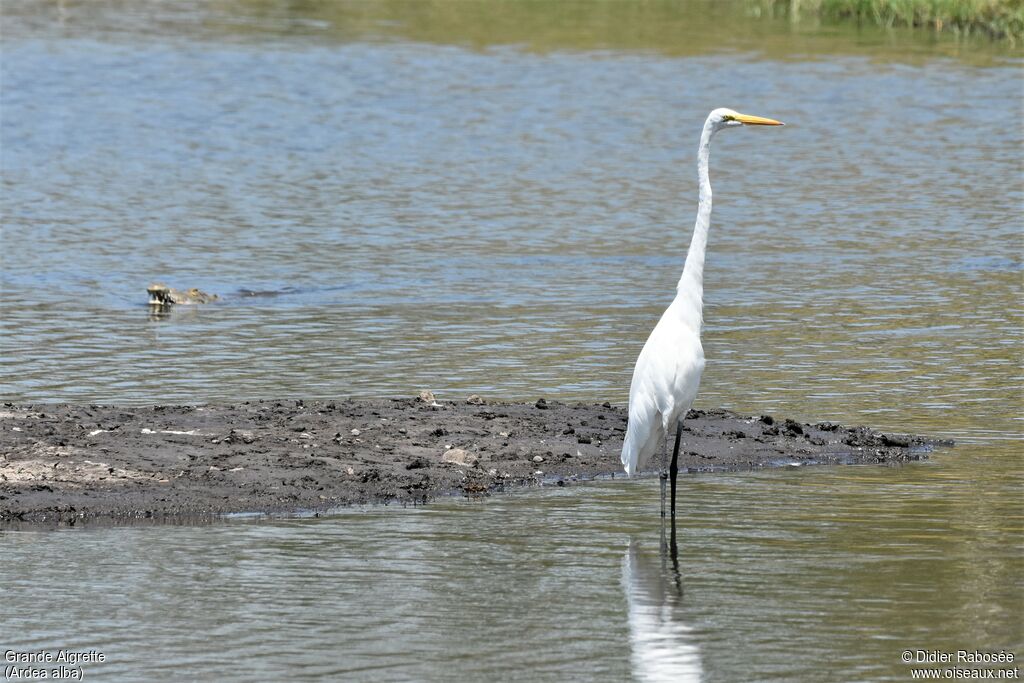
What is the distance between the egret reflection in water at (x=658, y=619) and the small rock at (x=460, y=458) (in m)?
1.87

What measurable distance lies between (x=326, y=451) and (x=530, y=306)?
7083mm

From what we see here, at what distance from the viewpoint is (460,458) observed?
1190 centimetres

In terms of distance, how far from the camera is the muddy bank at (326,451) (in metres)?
11.1

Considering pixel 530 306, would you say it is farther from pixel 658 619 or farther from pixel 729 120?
pixel 658 619

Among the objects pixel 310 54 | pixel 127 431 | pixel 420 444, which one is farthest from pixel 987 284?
pixel 310 54

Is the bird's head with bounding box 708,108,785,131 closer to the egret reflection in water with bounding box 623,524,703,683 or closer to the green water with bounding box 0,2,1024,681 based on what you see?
the green water with bounding box 0,2,1024,681

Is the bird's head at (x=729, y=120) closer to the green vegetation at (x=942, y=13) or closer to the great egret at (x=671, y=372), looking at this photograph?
the great egret at (x=671, y=372)

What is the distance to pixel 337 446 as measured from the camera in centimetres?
1207

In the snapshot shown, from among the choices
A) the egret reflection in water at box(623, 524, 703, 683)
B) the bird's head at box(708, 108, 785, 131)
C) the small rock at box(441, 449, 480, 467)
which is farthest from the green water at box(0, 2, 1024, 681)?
the bird's head at box(708, 108, 785, 131)

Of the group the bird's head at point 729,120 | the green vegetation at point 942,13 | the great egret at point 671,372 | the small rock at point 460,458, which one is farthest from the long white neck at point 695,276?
the green vegetation at point 942,13

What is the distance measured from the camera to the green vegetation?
43.6 meters

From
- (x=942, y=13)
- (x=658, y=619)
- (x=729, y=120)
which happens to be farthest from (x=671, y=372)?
(x=942, y=13)

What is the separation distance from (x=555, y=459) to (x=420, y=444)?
92cm

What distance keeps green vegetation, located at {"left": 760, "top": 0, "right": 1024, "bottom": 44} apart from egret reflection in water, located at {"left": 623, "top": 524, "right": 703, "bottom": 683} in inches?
1417
